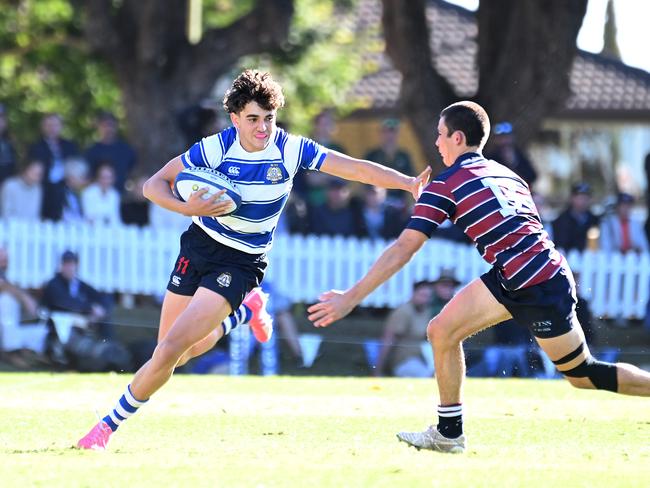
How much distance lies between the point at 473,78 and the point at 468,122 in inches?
1037

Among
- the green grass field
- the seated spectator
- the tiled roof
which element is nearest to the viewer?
the green grass field

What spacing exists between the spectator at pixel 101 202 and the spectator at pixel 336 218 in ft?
8.34

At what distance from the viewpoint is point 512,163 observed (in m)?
14.9

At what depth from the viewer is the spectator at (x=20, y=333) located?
14.6 metres

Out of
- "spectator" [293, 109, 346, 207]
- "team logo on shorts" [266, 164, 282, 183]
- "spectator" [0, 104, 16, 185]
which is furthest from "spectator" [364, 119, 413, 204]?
"team logo on shorts" [266, 164, 282, 183]

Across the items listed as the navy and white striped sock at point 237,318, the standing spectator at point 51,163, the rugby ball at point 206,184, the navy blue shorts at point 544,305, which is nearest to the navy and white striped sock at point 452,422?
the navy blue shorts at point 544,305

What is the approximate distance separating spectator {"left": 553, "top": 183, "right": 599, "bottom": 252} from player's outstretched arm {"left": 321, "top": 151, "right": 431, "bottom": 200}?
821cm

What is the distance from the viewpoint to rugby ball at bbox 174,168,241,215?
24.4 ft

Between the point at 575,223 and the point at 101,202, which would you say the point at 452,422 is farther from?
the point at 101,202

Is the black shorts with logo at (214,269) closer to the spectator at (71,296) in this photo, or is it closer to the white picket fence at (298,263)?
the spectator at (71,296)

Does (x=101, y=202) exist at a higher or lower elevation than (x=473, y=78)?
lower

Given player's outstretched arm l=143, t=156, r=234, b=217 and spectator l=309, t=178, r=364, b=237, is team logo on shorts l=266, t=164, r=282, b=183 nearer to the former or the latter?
player's outstretched arm l=143, t=156, r=234, b=217

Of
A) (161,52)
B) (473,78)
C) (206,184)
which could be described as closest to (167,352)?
(206,184)

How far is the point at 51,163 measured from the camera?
53.1 ft
